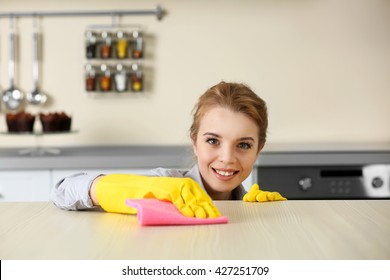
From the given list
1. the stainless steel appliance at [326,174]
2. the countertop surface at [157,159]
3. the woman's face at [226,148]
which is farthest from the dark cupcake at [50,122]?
the woman's face at [226,148]

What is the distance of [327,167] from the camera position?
2477 mm

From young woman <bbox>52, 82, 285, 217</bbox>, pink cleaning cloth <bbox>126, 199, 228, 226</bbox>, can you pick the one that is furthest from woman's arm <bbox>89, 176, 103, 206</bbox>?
pink cleaning cloth <bbox>126, 199, 228, 226</bbox>

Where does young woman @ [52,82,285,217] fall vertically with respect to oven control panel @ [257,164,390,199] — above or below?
above

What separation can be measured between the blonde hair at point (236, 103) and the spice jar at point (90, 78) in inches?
56.0

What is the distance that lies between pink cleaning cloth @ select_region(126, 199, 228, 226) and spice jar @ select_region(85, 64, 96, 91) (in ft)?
6.51

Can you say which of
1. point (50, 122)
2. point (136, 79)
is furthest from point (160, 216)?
point (136, 79)

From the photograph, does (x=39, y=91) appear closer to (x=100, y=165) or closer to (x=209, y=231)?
(x=100, y=165)

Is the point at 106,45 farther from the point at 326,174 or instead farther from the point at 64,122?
the point at 326,174

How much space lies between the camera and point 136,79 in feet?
9.27

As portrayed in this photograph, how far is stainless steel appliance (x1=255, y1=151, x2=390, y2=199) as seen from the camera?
2.45m

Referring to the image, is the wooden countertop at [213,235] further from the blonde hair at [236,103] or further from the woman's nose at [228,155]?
the blonde hair at [236,103]

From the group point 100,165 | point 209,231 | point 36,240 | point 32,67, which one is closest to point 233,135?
point 209,231

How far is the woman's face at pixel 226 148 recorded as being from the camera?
4.20 ft

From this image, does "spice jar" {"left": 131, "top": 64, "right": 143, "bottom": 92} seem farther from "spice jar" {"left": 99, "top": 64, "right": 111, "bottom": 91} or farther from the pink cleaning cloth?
the pink cleaning cloth
